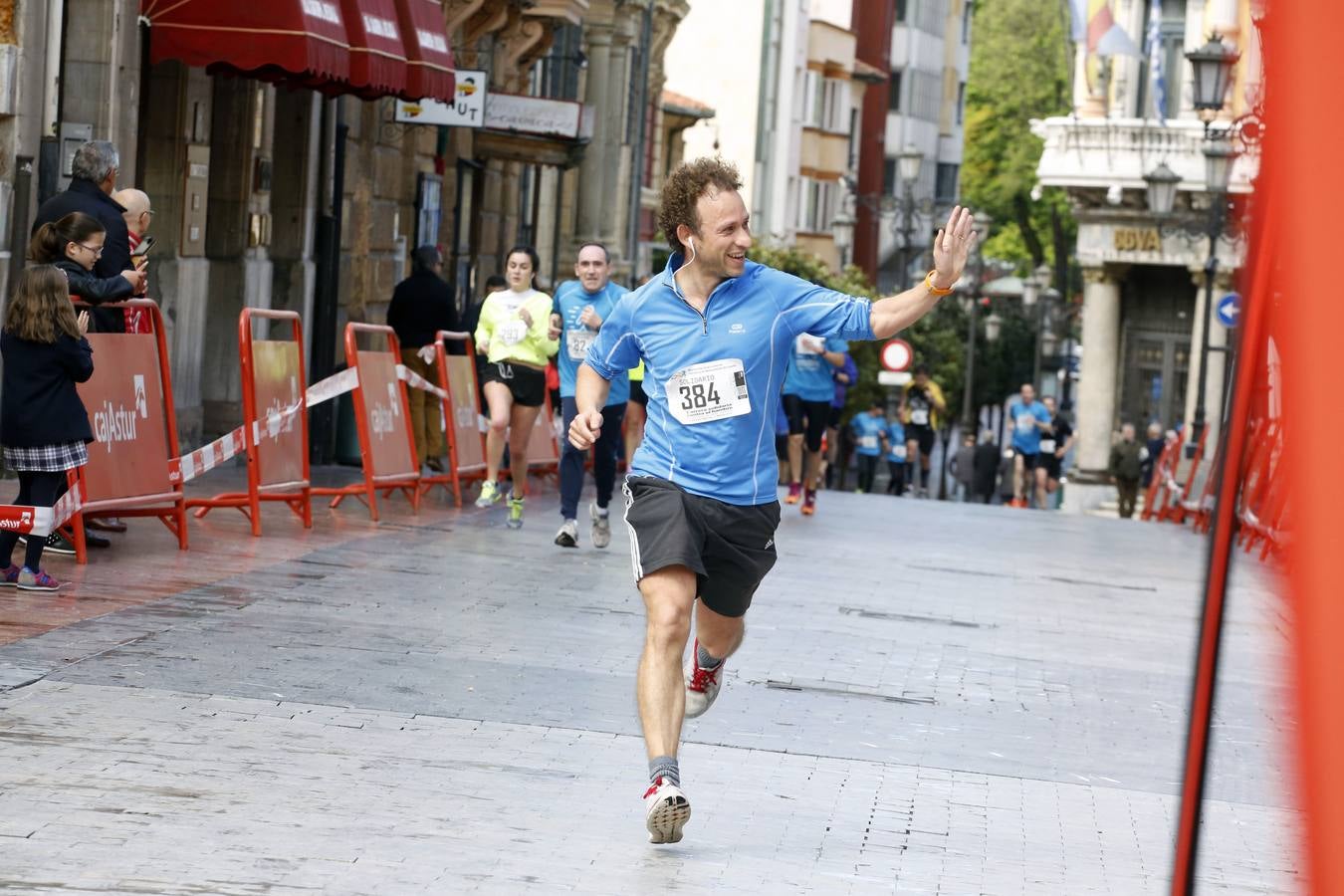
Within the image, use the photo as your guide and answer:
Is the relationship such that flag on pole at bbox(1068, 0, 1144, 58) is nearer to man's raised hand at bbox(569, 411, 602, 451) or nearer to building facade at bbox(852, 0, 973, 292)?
building facade at bbox(852, 0, 973, 292)

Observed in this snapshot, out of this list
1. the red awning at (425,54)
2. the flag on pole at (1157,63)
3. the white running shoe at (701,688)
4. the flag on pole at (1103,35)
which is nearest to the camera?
the white running shoe at (701,688)

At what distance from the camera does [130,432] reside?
11.1 m

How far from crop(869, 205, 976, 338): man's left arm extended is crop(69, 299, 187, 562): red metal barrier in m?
5.19

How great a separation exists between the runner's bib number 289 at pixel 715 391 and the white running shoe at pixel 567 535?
7.32 meters

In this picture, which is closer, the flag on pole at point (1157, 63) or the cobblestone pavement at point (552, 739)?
the cobblestone pavement at point (552, 739)

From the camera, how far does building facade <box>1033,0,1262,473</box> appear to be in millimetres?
46750

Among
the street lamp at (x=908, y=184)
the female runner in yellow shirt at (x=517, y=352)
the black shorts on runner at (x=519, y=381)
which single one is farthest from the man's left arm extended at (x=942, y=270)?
the street lamp at (x=908, y=184)

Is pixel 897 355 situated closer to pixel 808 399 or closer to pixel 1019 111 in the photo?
pixel 808 399

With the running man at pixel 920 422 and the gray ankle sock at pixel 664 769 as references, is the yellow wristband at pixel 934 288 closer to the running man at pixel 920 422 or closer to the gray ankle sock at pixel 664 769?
the gray ankle sock at pixel 664 769

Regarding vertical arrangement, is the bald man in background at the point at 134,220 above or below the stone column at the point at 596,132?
below

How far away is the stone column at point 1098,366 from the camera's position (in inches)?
1918

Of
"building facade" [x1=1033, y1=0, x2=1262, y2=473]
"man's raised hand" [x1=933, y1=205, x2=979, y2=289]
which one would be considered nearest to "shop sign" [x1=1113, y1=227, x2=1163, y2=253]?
"building facade" [x1=1033, y1=0, x2=1262, y2=473]

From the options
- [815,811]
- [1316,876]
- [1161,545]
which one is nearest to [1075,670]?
[815,811]

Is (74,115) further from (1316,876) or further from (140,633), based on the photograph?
(1316,876)
